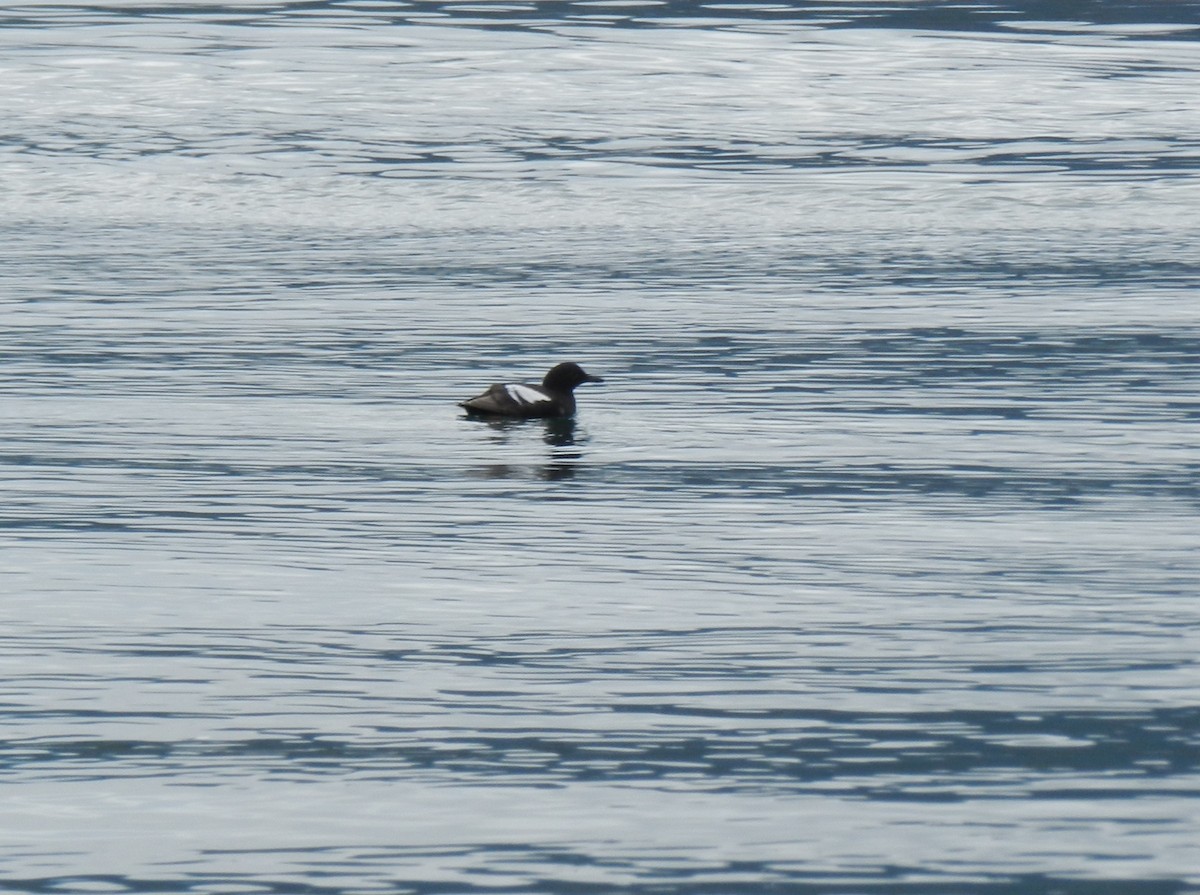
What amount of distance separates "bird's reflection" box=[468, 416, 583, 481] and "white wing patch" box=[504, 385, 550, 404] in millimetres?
191

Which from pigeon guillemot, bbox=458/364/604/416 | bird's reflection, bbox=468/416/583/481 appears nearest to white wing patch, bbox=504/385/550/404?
pigeon guillemot, bbox=458/364/604/416

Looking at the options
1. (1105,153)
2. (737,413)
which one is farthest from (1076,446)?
(1105,153)

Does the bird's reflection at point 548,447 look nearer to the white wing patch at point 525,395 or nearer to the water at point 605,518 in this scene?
the water at point 605,518

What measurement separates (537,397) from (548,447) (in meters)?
0.89

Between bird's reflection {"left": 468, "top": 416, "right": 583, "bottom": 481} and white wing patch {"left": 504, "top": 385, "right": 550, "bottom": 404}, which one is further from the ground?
white wing patch {"left": 504, "top": 385, "right": 550, "bottom": 404}

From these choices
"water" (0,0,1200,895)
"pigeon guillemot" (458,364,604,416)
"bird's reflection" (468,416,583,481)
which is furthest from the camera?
"pigeon guillemot" (458,364,604,416)

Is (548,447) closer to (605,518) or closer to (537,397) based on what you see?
(537,397)

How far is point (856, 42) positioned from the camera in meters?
44.4

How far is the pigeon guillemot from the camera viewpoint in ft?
55.6

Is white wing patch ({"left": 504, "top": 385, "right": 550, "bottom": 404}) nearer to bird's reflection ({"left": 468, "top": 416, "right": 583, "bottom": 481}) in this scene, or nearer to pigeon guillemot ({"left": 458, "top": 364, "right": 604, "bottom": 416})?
pigeon guillemot ({"left": 458, "top": 364, "right": 604, "bottom": 416})

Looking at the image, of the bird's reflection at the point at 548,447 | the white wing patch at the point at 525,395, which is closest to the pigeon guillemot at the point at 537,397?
the white wing patch at the point at 525,395

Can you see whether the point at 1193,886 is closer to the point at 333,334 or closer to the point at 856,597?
the point at 856,597

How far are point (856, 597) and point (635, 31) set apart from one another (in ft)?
117

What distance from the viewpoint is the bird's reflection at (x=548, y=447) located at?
49.9 feet
